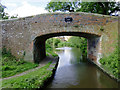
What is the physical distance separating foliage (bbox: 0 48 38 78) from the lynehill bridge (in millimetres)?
384

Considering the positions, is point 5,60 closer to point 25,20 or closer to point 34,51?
point 34,51

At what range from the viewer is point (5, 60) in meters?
6.01

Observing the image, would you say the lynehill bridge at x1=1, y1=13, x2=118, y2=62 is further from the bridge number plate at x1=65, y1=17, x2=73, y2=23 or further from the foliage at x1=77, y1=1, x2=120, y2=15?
the foliage at x1=77, y1=1, x2=120, y2=15

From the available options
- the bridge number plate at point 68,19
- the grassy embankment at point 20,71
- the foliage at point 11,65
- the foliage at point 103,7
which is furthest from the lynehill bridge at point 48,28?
the foliage at point 103,7

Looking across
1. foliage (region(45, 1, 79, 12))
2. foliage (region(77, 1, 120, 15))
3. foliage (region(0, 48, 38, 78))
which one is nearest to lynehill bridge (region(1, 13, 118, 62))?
foliage (region(0, 48, 38, 78))

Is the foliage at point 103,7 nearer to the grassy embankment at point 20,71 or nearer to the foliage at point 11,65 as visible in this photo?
the grassy embankment at point 20,71

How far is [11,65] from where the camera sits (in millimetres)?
5754

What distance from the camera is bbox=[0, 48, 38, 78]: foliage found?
4.98 metres

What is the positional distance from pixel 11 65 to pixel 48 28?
131 inches

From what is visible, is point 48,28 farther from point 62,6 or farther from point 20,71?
point 62,6

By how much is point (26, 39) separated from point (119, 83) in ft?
20.0

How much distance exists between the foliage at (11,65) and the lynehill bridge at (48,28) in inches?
15.1

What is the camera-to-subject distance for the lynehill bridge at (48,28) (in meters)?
6.30

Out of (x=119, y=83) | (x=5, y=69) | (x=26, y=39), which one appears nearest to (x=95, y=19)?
(x=119, y=83)
